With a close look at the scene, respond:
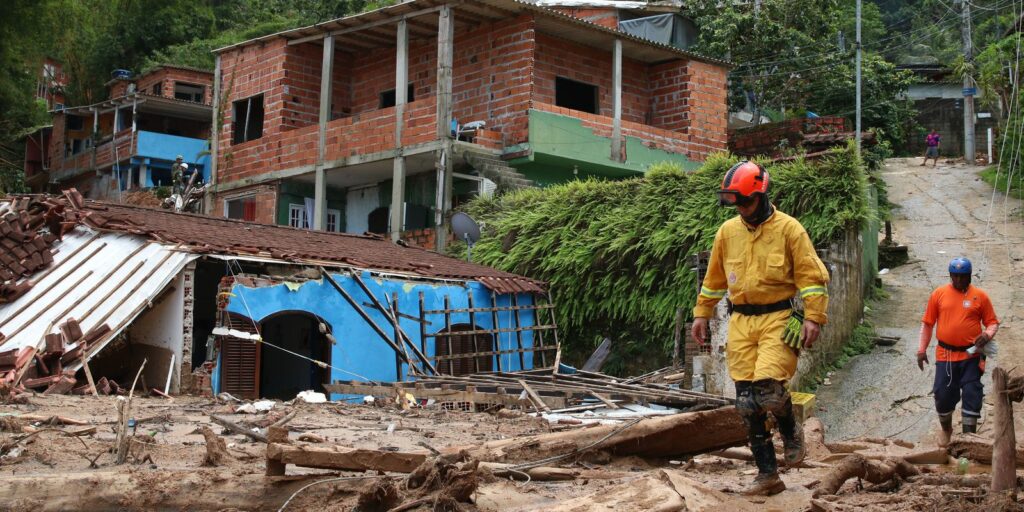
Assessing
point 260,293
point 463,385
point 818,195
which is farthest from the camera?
point 818,195

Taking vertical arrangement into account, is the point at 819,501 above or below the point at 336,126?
below

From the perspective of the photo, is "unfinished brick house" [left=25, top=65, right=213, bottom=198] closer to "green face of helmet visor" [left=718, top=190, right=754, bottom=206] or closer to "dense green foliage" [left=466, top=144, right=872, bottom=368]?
"dense green foliage" [left=466, top=144, right=872, bottom=368]

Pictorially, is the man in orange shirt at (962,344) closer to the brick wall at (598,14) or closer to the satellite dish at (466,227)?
the satellite dish at (466,227)

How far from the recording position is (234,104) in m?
30.4

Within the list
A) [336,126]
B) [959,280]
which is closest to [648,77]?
[336,126]

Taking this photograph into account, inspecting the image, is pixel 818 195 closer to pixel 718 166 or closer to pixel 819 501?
pixel 718 166

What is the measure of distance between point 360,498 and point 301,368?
1371 centimetres

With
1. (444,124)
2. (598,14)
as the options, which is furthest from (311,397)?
(598,14)

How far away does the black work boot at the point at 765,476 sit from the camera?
6.78 m

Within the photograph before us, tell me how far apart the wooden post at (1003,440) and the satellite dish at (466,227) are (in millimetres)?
16818

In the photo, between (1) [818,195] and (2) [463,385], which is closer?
(2) [463,385]

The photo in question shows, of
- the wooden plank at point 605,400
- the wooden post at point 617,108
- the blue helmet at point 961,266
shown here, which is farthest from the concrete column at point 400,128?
the blue helmet at point 961,266

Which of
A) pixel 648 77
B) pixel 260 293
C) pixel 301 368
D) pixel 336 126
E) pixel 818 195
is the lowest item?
pixel 301 368

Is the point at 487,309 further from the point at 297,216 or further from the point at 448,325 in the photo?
the point at 297,216
